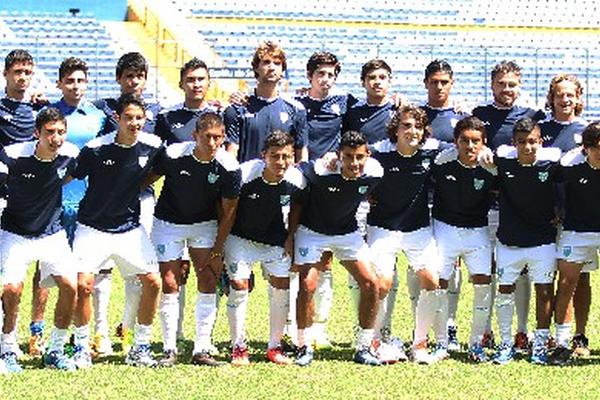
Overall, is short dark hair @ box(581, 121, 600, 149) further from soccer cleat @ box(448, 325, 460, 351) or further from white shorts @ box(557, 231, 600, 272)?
soccer cleat @ box(448, 325, 460, 351)

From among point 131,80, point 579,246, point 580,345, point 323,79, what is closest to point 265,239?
point 323,79

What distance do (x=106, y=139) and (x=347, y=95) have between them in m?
2.07

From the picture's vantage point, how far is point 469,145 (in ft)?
25.7

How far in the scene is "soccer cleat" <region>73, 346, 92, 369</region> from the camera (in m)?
7.48

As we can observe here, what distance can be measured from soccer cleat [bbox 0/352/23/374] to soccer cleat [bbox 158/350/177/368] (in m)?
0.91

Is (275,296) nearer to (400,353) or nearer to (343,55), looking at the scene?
(400,353)

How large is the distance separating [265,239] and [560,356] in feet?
7.15

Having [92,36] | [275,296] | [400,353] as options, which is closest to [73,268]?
[275,296]

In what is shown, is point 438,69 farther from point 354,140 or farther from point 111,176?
point 111,176

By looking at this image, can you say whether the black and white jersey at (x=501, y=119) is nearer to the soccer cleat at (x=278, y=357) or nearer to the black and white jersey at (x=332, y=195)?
the black and white jersey at (x=332, y=195)

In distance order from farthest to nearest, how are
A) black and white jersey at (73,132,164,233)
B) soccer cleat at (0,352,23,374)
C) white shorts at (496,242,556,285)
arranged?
white shorts at (496,242,556,285), black and white jersey at (73,132,164,233), soccer cleat at (0,352,23,374)

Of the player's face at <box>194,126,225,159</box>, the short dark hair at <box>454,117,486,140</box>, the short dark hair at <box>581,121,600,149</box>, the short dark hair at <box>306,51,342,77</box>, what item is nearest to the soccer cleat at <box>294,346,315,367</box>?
the player's face at <box>194,126,225,159</box>

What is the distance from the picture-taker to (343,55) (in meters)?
27.8

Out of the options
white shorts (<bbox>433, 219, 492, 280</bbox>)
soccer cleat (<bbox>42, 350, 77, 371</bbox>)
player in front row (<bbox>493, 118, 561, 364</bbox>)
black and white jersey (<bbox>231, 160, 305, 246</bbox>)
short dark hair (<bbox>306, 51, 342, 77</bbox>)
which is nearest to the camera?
soccer cleat (<bbox>42, 350, 77, 371</bbox>)
